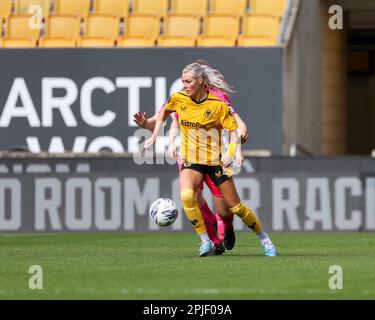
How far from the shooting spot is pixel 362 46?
1325 inches

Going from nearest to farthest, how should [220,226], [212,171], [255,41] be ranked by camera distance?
[212,171], [220,226], [255,41]

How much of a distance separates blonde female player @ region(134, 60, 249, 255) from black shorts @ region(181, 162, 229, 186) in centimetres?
15

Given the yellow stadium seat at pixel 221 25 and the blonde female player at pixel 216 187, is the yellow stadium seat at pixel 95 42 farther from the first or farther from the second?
the blonde female player at pixel 216 187

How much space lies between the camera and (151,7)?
2445cm

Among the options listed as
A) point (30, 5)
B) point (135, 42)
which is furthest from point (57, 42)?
point (30, 5)

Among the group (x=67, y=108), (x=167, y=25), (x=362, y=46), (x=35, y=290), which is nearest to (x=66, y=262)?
(x=35, y=290)

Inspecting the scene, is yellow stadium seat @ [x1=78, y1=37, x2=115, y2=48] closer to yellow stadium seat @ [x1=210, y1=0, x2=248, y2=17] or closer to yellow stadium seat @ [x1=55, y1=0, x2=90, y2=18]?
yellow stadium seat @ [x1=55, y1=0, x2=90, y2=18]

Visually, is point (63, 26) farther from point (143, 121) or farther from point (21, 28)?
point (143, 121)

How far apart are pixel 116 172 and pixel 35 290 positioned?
10.3 m

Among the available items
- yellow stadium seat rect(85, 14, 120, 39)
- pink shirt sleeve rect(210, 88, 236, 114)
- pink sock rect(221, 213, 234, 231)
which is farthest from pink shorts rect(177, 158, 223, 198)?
yellow stadium seat rect(85, 14, 120, 39)

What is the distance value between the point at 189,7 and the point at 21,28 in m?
3.31

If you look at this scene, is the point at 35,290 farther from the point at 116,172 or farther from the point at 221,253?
the point at 116,172

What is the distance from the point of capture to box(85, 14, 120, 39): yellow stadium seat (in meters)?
23.9
